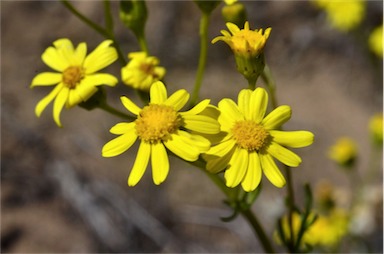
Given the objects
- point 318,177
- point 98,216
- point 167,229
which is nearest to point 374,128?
point 318,177

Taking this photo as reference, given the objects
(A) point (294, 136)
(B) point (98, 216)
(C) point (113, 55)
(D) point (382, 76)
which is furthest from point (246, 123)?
(D) point (382, 76)

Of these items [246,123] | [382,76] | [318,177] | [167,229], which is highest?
[382,76]

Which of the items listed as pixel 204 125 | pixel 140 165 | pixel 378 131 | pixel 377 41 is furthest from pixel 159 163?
pixel 377 41

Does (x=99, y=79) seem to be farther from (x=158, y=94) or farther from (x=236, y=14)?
(x=236, y=14)

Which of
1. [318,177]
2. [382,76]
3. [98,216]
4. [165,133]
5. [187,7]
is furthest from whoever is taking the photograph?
[187,7]

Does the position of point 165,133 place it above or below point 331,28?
below

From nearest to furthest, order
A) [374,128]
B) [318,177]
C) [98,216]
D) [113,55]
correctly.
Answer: [113,55] < [374,128] < [98,216] < [318,177]

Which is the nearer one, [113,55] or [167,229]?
[113,55]

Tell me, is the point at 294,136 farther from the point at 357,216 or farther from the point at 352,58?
the point at 352,58

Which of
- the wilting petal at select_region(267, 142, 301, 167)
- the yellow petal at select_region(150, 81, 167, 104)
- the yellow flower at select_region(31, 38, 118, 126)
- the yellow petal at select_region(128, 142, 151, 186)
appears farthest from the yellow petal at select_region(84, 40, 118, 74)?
the wilting petal at select_region(267, 142, 301, 167)
